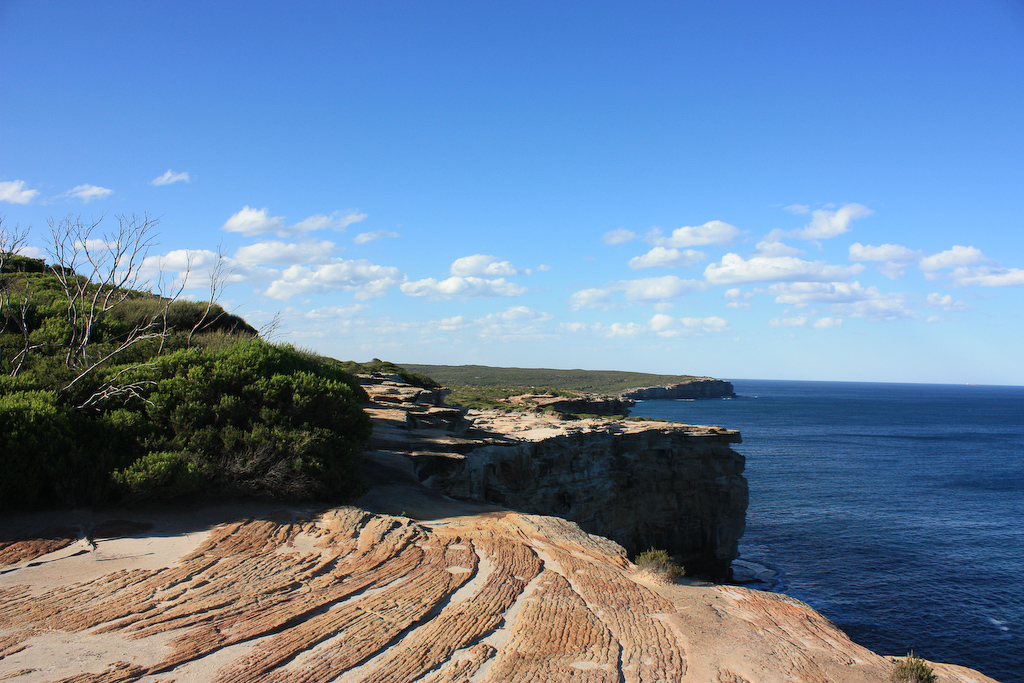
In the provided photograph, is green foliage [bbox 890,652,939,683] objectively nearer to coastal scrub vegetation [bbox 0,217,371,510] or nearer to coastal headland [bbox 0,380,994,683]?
coastal headland [bbox 0,380,994,683]

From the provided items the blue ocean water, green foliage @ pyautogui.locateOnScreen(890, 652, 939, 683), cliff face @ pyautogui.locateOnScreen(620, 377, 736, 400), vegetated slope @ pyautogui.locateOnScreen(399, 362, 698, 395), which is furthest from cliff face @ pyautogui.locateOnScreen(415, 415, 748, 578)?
cliff face @ pyautogui.locateOnScreen(620, 377, 736, 400)

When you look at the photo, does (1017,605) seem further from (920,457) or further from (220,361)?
(920,457)

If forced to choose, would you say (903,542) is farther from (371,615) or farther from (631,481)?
(371,615)

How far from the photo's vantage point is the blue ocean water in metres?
22.2

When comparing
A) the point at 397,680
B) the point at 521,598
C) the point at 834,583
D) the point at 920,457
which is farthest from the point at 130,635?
the point at 920,457

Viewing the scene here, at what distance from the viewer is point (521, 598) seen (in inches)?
269

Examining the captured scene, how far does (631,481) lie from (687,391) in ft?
515

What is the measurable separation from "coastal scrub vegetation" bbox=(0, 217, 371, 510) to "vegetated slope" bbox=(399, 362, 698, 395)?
87178 millimetres

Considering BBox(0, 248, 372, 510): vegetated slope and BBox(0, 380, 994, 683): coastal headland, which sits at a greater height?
BBox(0, 248, 372, 510): vegetated slope

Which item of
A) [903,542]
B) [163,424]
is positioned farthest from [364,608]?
[903,542]

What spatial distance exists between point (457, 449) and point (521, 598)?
9.62 meters

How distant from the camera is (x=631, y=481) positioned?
2756 centimetres

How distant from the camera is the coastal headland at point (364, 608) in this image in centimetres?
521

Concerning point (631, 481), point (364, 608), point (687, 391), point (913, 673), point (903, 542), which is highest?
point (913, 673)
